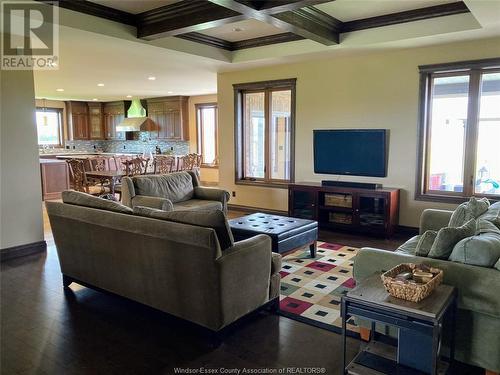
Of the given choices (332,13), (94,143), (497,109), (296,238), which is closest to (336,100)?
(332,13)

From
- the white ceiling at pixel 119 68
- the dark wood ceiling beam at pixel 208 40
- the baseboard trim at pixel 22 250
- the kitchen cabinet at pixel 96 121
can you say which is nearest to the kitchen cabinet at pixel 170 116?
the white ceiling at pixel 119 68

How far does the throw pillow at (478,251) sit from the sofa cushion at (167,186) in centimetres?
396

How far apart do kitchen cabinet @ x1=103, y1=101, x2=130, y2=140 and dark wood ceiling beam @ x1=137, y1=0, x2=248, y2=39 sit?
8808mm

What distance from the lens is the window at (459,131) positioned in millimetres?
4961

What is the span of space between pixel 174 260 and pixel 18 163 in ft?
10.3

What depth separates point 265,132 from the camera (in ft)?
23.0

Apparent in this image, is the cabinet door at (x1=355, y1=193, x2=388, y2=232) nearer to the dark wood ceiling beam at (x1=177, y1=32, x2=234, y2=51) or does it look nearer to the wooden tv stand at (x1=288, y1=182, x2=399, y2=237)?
the wooden tv stand at (x1=288, y1=182, x2=399, y2=237)

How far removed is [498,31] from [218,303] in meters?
4.29

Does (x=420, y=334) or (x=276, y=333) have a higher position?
(x=420, y=334)

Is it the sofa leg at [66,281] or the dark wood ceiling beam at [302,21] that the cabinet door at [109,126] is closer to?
the dark wood ceiling beam at [302,21]

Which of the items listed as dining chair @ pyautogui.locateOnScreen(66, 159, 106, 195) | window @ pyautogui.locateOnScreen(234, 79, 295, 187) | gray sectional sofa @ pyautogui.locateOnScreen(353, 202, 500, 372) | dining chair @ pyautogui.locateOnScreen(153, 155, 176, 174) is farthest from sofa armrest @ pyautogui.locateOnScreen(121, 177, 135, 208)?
gray sectional sofa @ pyautogui.locateOnScreen(353, 202, 500, 372)

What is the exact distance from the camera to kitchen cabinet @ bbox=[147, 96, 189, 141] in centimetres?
1158

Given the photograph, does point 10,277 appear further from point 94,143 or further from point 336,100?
point 94,143

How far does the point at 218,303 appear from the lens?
102 inches
